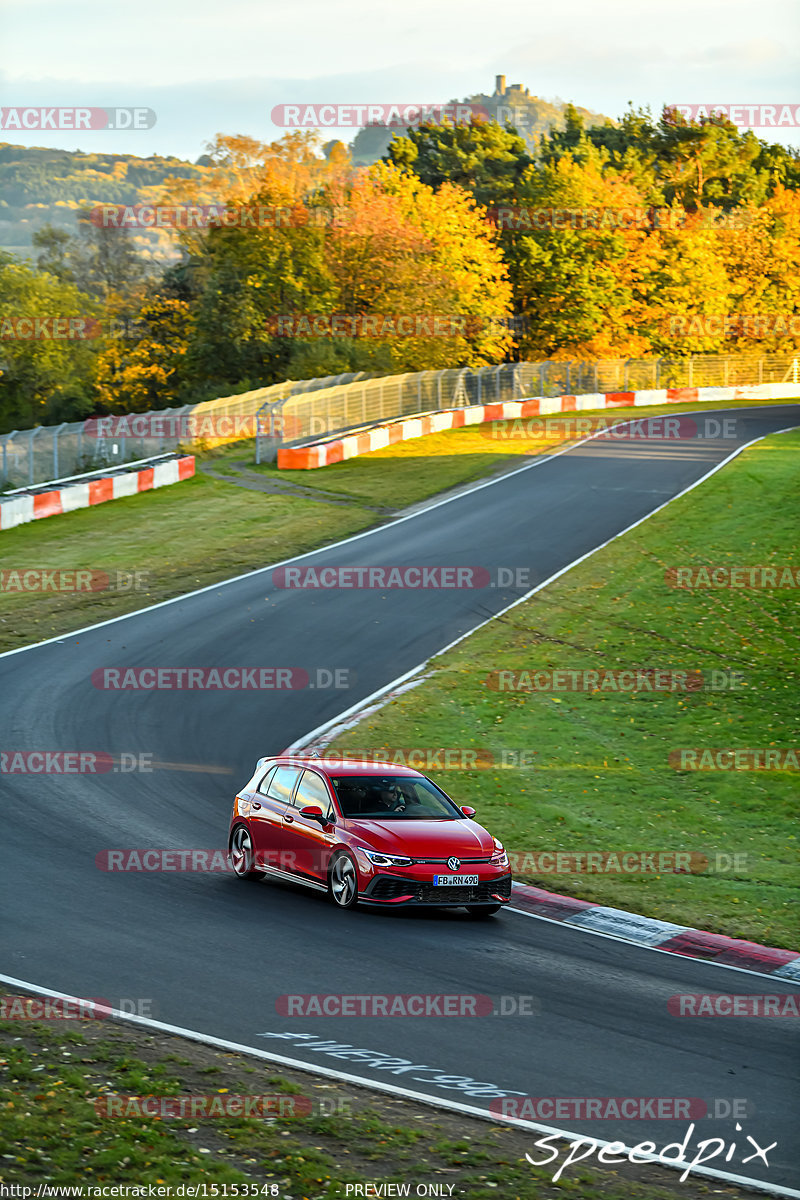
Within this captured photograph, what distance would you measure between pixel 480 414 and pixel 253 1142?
161 ft

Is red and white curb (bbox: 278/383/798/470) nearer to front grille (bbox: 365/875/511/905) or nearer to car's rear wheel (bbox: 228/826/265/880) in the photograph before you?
car's rear wheel (bbox: 228/826/265/880)

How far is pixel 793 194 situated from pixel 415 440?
68.1 m

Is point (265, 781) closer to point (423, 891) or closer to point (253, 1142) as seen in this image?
point (423, 891)

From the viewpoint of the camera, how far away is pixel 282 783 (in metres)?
14.0

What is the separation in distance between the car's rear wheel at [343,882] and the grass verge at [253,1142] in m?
4.24

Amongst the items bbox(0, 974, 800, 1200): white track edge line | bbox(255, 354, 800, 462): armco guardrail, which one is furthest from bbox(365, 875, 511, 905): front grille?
bbox(255, 354, 800, 462): armco guardrail

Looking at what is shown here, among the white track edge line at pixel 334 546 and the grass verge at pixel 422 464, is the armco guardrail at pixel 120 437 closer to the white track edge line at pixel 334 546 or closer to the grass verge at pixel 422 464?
the grass verge at pixel 422 464

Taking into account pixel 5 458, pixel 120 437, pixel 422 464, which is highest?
pixel 120 437

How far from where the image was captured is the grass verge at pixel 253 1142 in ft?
21.7

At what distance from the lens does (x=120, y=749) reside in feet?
59.4

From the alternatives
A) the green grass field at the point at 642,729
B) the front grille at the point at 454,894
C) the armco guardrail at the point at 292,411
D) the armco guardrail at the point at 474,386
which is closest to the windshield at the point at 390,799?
the front grille at the point at 454,894

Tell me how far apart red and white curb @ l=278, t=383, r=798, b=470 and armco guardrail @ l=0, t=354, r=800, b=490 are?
1.41 metres

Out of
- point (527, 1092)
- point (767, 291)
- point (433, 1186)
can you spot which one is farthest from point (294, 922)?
point (767, 291)

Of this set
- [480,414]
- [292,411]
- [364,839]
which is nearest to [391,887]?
[364,839]
